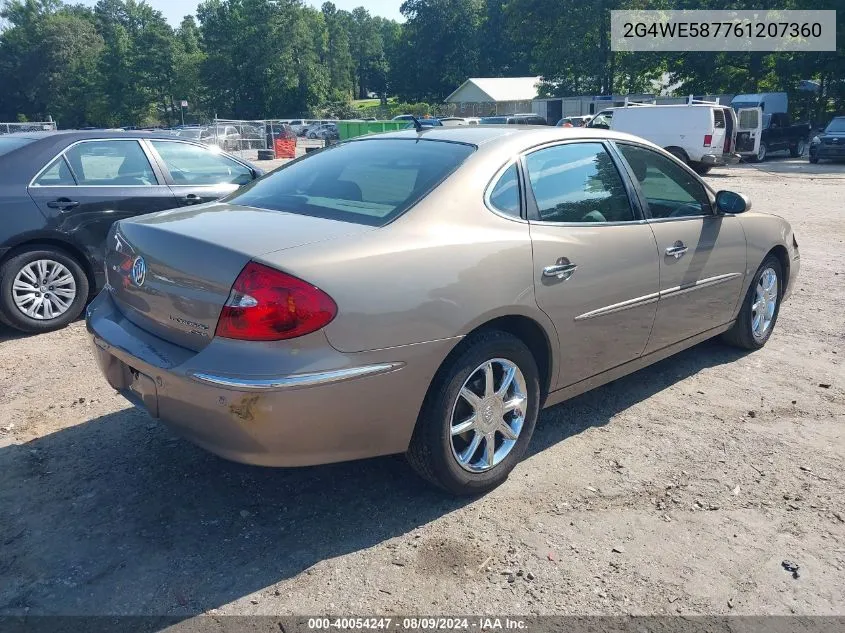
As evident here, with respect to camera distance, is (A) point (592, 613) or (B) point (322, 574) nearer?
(A) point (592, 613)

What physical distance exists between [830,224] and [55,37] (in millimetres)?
100831

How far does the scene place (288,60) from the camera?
268 feet

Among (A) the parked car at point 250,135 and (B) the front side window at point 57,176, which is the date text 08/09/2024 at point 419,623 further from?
(A) the parked car at point 250,135

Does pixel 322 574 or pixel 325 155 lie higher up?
pixel 325 155

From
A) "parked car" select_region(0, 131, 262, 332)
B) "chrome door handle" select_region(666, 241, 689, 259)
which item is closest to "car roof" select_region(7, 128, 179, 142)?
"parked car" select_region(0, 131, 262, 332)

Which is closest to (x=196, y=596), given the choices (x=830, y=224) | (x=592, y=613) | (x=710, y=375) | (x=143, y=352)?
(x=143, y=352)

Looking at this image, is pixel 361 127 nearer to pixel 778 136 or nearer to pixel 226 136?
pixel 226 136

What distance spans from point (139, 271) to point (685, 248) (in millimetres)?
2993

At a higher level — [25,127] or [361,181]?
[25,127]

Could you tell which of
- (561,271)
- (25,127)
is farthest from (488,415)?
(25,127)

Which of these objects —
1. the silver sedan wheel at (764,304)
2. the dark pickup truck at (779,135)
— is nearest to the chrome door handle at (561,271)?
the silver sedan wheel at (764,304)

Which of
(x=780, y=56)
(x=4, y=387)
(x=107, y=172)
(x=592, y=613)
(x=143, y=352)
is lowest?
(x=592, y=613)

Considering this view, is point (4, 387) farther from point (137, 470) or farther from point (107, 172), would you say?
point (107, 172)

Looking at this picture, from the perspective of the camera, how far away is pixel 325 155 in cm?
406
